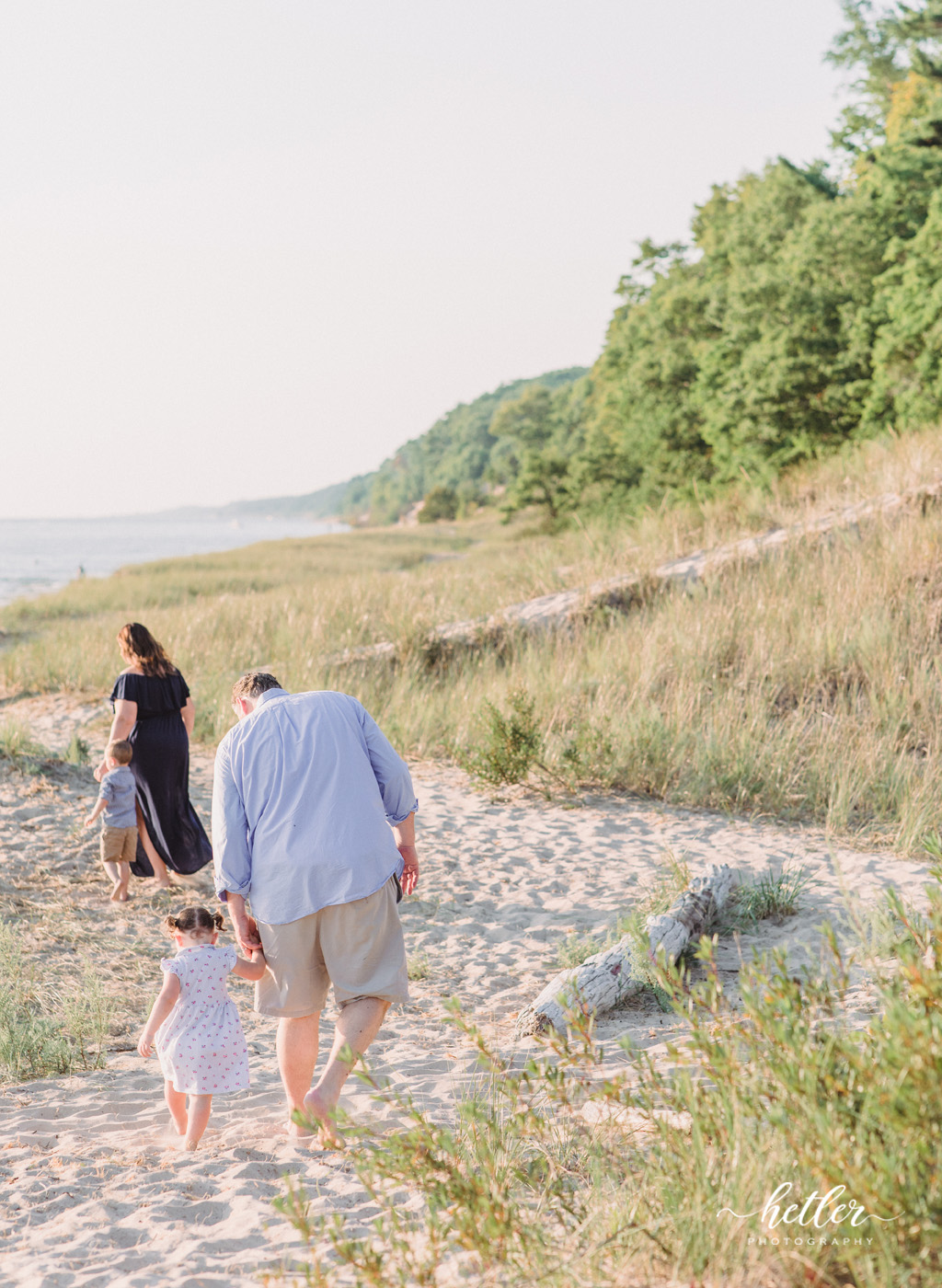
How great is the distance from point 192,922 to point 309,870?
0.64 meters

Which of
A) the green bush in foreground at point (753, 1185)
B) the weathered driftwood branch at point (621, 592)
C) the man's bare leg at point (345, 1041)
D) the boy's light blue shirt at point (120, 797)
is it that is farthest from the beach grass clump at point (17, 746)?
the green bush in foreground at point (753, 1185)

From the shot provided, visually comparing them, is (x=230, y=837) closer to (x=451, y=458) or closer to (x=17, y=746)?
(x=17, y=746)

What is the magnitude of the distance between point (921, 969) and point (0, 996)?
408 cm

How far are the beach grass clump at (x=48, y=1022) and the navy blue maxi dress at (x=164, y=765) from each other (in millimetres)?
1308

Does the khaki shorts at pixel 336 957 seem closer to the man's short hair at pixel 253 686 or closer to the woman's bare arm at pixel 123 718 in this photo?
the man's short hair at pixel 253 686

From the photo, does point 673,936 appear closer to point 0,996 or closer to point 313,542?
point 0,996

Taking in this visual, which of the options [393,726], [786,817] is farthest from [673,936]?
[393,726]

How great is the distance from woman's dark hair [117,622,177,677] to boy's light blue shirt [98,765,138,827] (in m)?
0.70

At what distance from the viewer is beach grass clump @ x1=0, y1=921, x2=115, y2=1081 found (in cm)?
410

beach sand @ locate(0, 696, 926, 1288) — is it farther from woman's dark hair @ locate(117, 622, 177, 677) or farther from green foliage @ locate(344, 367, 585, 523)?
green foliage @ locate(344, 367, 585, 523)

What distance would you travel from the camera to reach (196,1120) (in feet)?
11.0

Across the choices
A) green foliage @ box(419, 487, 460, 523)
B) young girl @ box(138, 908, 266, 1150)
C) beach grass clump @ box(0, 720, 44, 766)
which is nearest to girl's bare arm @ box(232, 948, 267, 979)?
young girl @ box(138, 908, 266, 1150)

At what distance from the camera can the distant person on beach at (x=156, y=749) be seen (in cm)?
605

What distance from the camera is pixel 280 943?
3.27 metres
